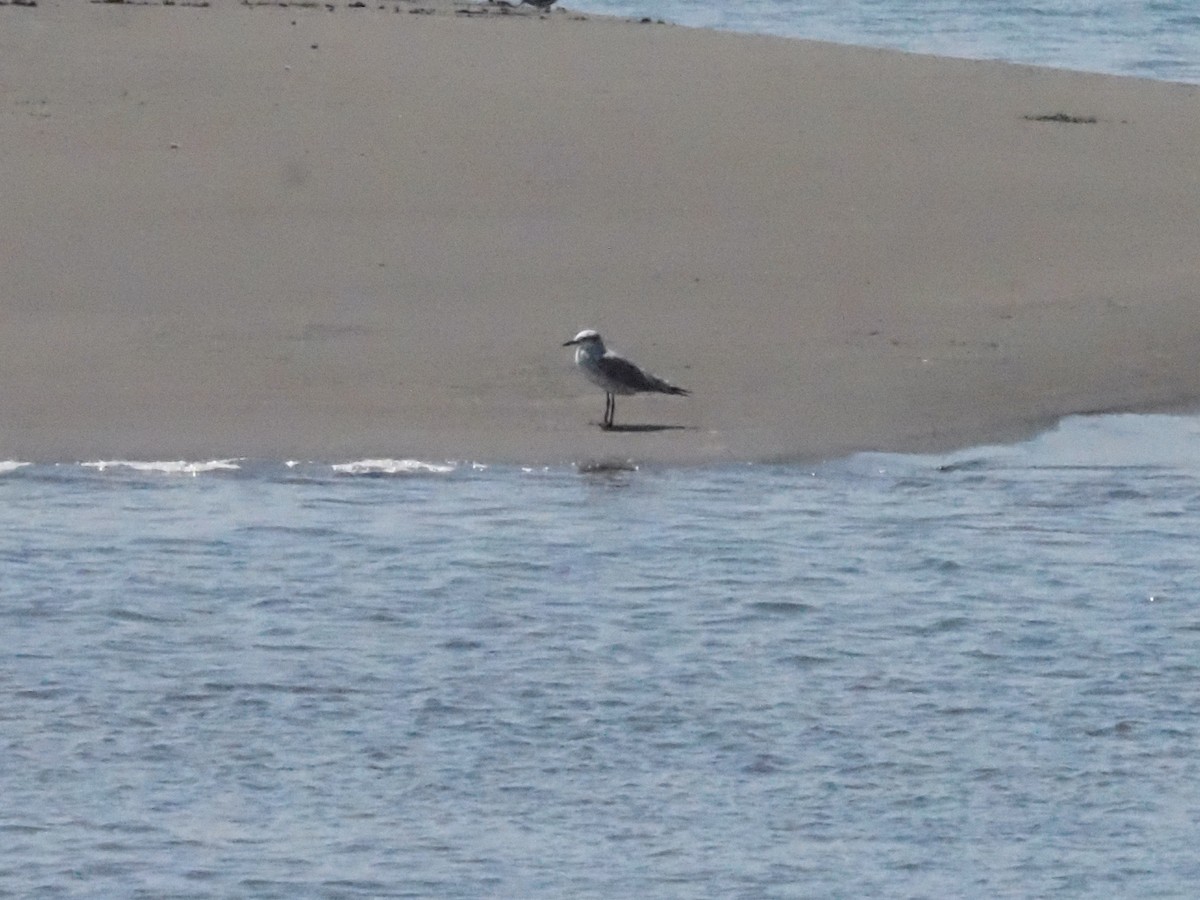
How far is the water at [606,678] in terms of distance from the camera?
4824 millimetres

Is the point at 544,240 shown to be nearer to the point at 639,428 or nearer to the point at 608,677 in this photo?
the point at 639,428

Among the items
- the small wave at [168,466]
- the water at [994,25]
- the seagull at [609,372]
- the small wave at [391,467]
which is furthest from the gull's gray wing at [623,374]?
the water at [994,25]

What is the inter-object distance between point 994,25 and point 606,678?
523 inches

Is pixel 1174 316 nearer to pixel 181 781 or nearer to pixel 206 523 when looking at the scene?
pixel 206 523

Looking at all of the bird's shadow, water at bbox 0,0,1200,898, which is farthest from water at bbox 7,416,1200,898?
the bird's shadow

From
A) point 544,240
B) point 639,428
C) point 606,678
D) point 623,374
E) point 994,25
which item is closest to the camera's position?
point 606,678

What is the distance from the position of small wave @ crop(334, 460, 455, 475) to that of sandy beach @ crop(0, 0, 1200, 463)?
0.26 ft

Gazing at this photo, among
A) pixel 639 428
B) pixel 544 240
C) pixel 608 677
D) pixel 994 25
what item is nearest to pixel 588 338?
pixel 639 428

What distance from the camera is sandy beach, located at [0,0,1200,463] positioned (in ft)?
26.2

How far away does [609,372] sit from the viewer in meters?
7.84

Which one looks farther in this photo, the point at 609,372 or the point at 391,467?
the point at 609,372

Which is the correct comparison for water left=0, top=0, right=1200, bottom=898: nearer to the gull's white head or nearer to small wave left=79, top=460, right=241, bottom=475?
small wave left=79, top=460, right=241, bottom=475

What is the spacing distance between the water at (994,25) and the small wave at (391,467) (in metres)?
8.55

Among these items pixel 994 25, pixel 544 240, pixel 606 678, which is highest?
pixel 994 25
